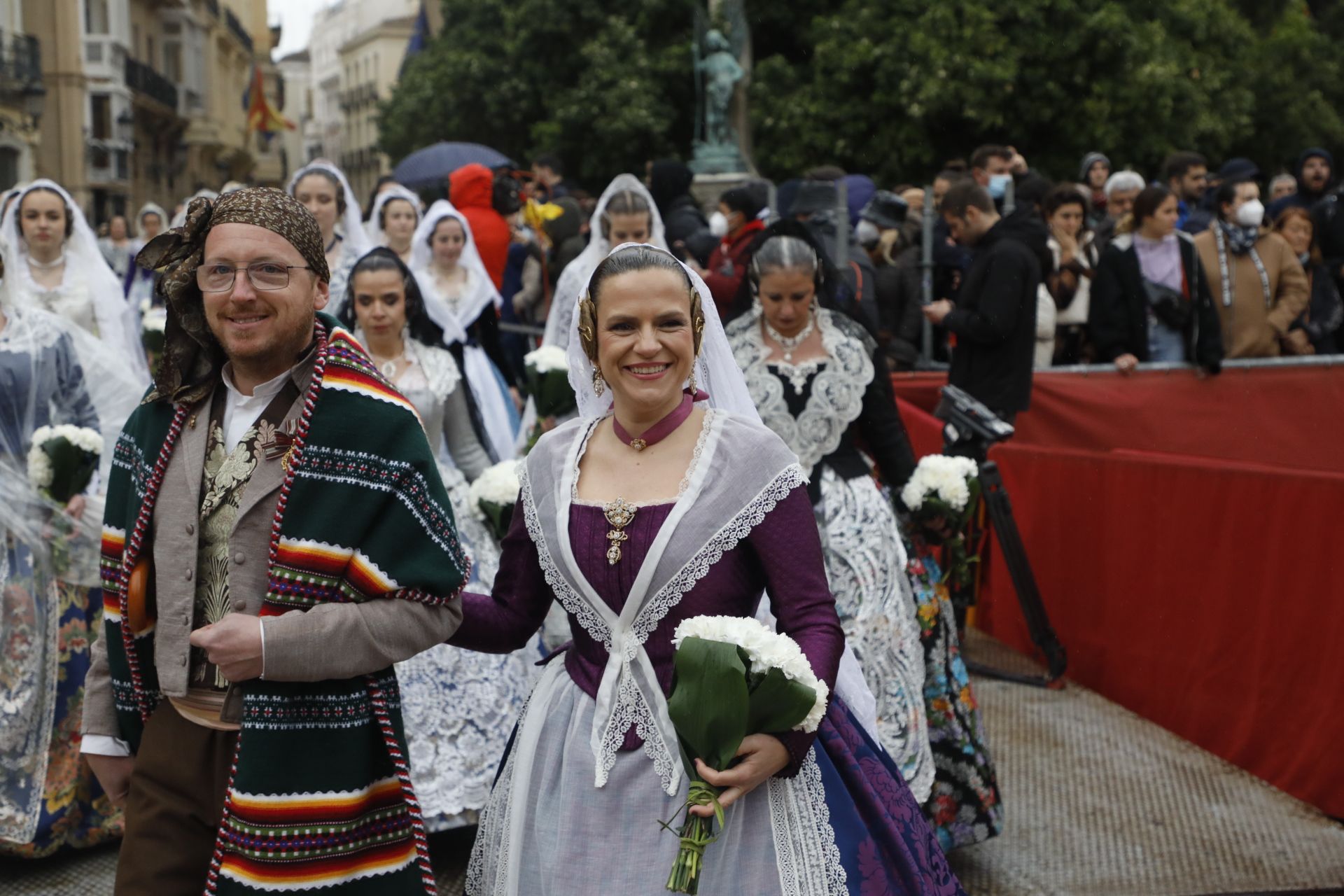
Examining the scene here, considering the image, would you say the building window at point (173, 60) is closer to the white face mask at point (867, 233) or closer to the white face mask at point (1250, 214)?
the white face mask at point (867, 233)

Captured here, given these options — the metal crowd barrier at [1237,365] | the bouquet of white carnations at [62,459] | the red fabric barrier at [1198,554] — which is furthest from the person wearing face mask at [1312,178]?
the bouquet of white carnations at [62,459]

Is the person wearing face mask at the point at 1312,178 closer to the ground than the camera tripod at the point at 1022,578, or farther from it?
farther from it

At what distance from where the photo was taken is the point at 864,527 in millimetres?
4477

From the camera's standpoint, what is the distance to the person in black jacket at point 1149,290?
304 inches

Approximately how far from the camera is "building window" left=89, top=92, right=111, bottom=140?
37.8 meters

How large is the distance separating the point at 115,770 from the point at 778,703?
1377mm

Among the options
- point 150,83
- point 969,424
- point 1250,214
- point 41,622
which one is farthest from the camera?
point 150,83

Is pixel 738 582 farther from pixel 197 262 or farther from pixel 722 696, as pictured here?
pixel 197 262

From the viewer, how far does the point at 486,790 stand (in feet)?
15.1

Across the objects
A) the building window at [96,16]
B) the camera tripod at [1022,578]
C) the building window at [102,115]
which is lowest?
the camera tripod at [1022,578]

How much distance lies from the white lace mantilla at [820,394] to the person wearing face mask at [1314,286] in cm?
534

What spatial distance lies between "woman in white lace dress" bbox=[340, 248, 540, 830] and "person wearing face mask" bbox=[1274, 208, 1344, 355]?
19.0ft

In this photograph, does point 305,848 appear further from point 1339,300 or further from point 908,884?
point 1339,300

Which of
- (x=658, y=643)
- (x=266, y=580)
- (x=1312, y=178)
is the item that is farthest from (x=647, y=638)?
(x=1312, y=178)
